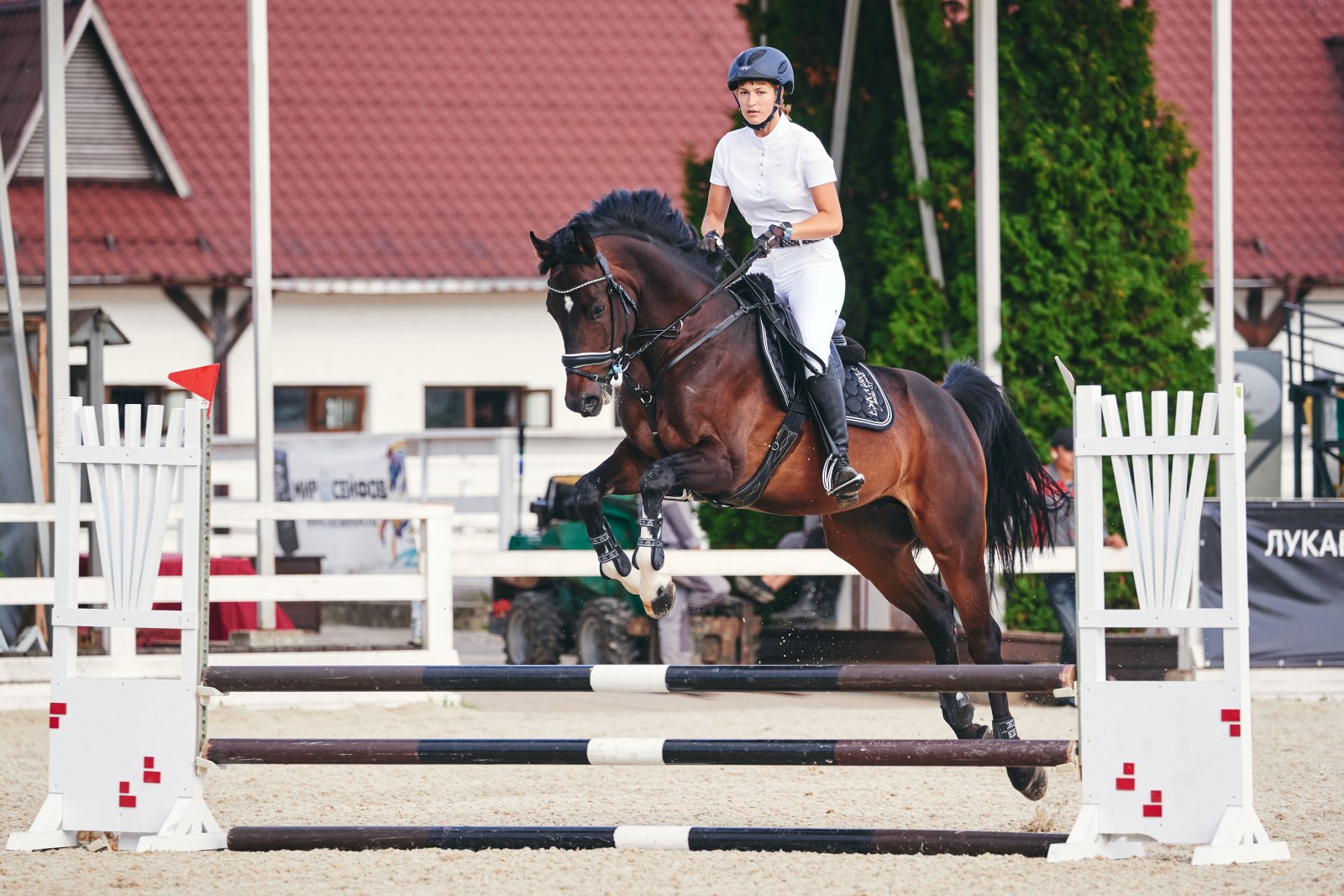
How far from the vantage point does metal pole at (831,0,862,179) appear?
11.2 metres

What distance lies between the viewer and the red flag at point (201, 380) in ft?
19.5

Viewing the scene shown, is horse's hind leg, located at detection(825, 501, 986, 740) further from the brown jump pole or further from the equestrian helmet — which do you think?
the equestrian helmet

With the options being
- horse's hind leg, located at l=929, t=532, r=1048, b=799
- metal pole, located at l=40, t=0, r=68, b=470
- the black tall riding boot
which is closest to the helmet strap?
the black tall riding boot

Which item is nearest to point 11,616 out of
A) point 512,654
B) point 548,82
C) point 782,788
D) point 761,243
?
point 512,654

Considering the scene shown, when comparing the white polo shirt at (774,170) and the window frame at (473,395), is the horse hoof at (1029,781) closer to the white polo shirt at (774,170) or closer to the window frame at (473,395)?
the white polo shirt at (774,170)

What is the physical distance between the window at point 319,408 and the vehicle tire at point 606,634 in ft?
25.4

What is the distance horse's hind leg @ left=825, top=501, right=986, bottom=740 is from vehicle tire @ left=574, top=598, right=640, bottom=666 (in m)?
4.39

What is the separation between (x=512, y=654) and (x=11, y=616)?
331 centimetres

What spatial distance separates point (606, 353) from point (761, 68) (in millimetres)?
1195

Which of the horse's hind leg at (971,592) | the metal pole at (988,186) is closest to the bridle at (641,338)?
the horse's hind leg at (971,592)

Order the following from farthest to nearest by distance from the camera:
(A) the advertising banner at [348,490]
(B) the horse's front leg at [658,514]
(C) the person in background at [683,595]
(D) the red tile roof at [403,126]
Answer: (D) the red tile roof at [403,126]
(A) the advertising banner at [348,490]
(C) the person in background at [683,595]
(B) the horse's front leg at [658,514]

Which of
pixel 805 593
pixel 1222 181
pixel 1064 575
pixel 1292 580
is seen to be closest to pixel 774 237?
pixel 1064 575

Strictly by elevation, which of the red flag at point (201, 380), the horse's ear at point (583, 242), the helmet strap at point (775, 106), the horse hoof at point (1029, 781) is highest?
the helmet strap at point (775, 106)

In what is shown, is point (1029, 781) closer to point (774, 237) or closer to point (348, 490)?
point (774, 237)
